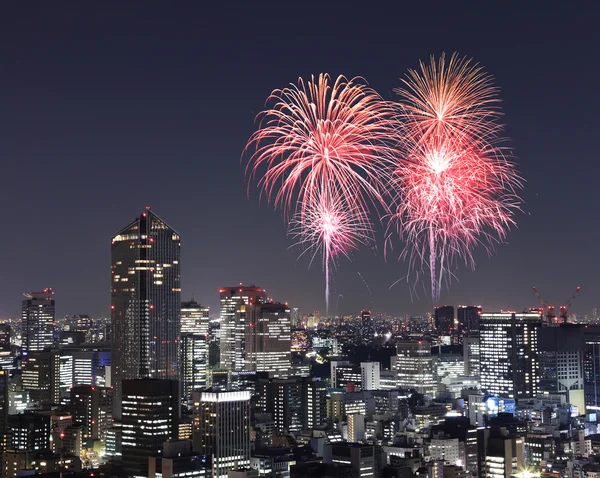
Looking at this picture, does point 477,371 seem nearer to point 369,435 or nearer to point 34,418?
point 369,435

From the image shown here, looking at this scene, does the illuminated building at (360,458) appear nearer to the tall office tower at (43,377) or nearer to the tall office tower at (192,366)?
the tall office tower at (192,366)

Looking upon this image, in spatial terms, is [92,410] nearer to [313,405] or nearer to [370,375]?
[313,405]

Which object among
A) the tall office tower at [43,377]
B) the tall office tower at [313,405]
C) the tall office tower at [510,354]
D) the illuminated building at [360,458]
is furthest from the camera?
the tall office tower at [43,377]

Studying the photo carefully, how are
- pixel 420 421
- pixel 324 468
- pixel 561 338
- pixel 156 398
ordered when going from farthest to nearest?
pixel 561 338 → pixel 420 421 → pixel 156 398 → pixel 324 468

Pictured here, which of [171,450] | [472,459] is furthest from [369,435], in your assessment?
[171,450]

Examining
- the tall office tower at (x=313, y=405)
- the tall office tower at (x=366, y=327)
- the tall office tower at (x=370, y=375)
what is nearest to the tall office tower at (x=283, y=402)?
the tall office tower at (x=313, y=405)

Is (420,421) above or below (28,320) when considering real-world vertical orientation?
below
